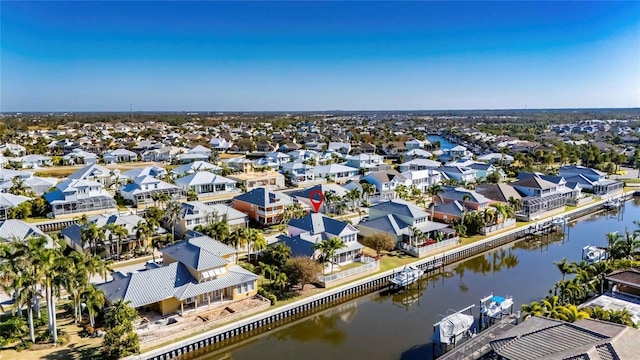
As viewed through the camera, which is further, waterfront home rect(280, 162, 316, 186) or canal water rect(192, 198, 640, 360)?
waterfront home rect(280, 162, 316, 186)

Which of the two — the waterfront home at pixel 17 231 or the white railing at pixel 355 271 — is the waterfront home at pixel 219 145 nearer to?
the waterfront home at pixel 17 231

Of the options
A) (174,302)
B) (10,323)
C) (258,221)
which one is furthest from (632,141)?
(10,323)

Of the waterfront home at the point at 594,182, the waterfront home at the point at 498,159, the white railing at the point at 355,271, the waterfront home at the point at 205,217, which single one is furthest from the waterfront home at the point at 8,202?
the waterfront home at the point at 498,159

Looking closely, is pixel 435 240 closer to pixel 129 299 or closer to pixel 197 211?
pixel 197 211

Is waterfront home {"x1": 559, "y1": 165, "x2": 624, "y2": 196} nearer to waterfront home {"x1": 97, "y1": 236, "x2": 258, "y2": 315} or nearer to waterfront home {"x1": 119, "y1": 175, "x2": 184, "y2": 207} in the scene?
waterfront home {"x1": 97, "y1": 236, "x2": 258, "y2": 315}

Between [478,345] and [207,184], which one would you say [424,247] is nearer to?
[478,345]

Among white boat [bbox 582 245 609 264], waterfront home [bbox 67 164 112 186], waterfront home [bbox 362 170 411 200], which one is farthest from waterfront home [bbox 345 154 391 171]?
white boat [bbox 582 245 609 264]
